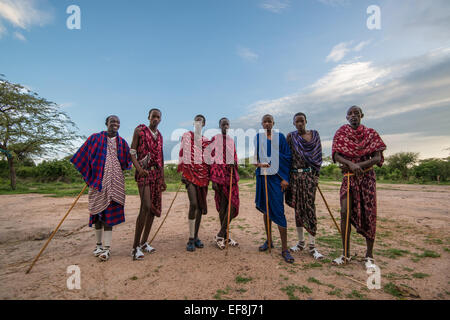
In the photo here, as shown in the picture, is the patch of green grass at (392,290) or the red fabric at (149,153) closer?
the patch of green grass at (392,290)

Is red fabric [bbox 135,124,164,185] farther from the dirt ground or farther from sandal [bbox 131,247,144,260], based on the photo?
the dirt ground

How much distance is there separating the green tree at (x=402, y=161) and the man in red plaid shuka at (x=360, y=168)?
39.6 m

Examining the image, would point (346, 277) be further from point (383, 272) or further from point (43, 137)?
point (43, 137)

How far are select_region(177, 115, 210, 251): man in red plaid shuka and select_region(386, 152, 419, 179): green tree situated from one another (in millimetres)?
41060

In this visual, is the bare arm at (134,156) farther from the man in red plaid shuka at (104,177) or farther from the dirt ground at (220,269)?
the dirt ground at (220,269)

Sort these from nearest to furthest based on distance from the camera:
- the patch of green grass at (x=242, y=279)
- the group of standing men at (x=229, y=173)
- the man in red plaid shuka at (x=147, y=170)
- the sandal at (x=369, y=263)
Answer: the patch of green grass at (x=242, y=279) < the sandal at (x=369, y=263) < the group of standing men at (x=229, y=173) < the man in red plaid shuka at (x=147, y=170)

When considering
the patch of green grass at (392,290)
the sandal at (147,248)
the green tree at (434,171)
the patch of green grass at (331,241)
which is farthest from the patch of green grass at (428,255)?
the green tree at (434,171)

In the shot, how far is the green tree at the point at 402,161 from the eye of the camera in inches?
1391
